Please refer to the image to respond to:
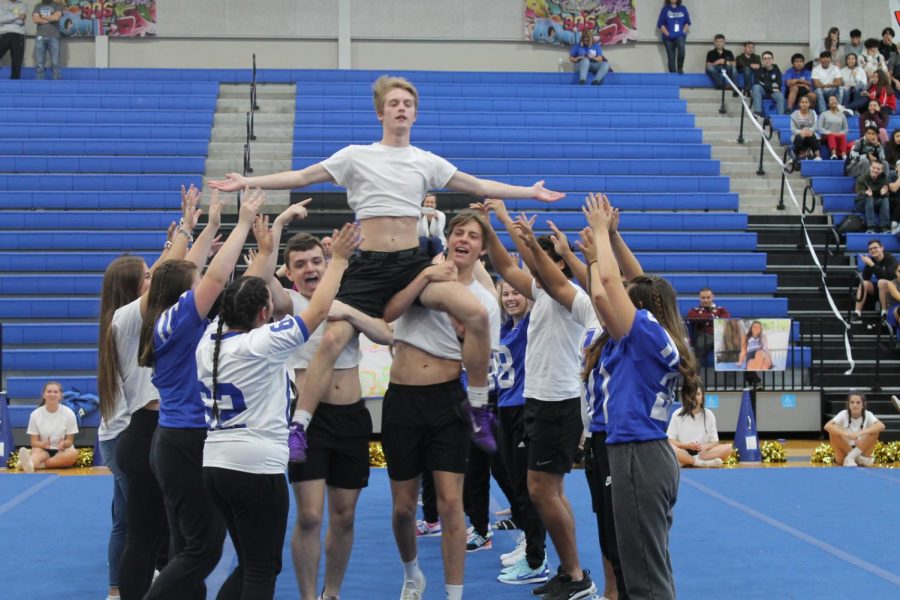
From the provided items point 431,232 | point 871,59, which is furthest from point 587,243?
point 871,59

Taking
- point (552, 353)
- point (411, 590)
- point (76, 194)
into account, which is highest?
point (76, 194)

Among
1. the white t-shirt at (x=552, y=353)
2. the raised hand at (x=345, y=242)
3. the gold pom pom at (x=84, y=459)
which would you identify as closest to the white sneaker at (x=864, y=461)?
the white t-shirt at (x=552, y=353)

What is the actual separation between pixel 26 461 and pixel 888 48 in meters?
17.3

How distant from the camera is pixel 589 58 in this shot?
20.8m

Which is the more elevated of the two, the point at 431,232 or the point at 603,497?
the point at 431,232

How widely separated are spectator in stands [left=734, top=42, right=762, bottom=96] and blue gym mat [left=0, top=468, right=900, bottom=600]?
465 inches

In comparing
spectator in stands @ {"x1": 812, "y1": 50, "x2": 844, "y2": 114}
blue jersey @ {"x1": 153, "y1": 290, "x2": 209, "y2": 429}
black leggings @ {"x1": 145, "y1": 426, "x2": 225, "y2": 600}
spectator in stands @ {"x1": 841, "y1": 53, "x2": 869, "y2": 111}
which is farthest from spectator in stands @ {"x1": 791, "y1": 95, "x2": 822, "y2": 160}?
black leggings @ {"x1": 145, "y1": 426, "x2": 225, "y2": 600}

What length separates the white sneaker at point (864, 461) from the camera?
11289mm

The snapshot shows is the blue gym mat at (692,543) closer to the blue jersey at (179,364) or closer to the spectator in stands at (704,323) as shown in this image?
the blue jersey at (179,364)

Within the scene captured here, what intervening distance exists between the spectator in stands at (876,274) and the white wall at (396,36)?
8.29 meters

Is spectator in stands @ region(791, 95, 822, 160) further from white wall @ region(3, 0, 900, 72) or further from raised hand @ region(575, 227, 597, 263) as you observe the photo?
raised hand @ region(575, 227, 597, 263)

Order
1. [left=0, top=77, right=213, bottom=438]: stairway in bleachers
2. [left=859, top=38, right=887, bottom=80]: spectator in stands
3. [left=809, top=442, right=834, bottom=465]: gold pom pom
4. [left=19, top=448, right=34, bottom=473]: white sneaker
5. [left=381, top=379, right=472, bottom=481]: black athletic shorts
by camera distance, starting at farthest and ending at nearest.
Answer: [left=859, top=38, right=887, bottom=80]: spectator in stands → [left=0, top=77, right=213, bottom=438]: stairway in bleachers → [left=809, top=442, right=834, bottom=465]: gold pom pom → [left=19, top=448, right=34, bottom=473]: white sneaker → [left=381, top=379, right=472, bottom=481]: black athletic shorts

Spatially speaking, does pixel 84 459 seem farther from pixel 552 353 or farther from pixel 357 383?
pixel 552 353

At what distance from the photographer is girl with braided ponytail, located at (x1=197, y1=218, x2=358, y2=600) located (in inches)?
168
